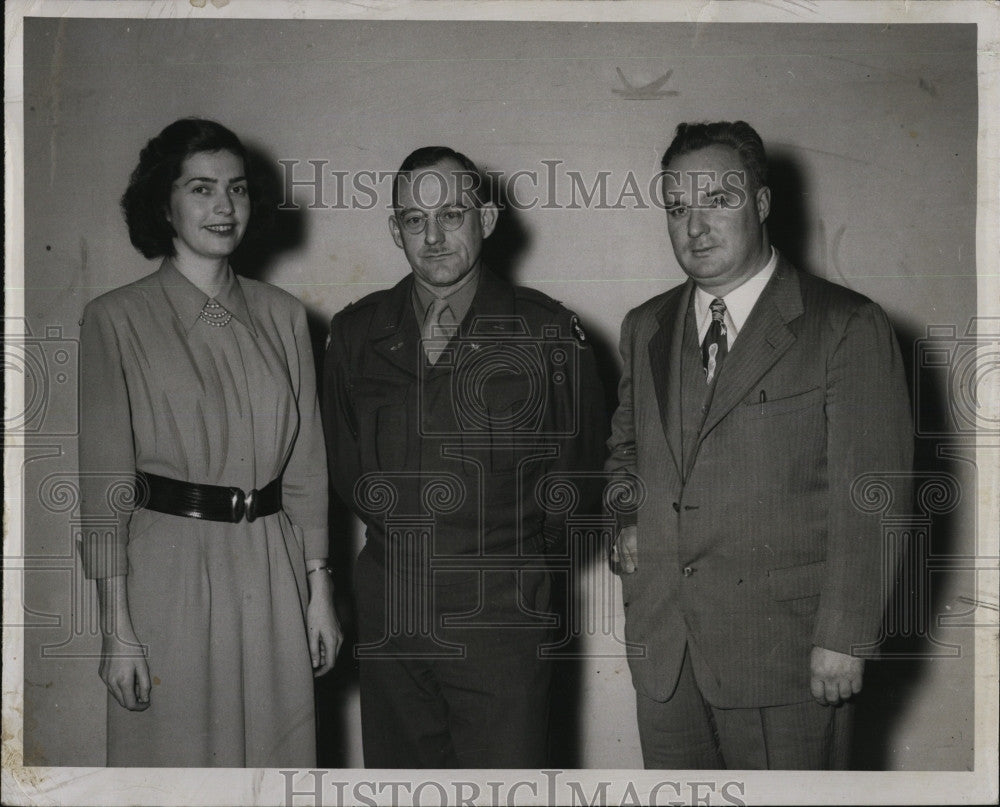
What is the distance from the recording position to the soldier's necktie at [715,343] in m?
2.06

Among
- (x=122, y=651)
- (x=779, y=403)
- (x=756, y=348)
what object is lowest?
(x=122, y=651)

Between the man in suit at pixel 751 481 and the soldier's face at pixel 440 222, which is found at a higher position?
the soldier's face at pixel 440 222

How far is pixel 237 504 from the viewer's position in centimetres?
213

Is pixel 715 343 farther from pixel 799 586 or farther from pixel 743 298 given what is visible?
pixel 799 586

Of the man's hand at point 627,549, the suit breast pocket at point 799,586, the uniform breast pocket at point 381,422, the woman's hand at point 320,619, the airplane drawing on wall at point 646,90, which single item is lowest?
the woman's hand at point 320,619

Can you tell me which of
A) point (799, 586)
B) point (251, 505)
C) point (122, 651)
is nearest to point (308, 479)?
point (251, 505)

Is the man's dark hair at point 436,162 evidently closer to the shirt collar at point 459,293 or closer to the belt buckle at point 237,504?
the shirt collar at point 459,293

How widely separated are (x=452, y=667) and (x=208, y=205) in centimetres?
104

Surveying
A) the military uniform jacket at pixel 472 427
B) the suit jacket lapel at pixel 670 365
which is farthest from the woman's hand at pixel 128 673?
the suit jacket lapel at pixel 670 365

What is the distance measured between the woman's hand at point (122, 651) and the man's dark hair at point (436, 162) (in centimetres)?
96

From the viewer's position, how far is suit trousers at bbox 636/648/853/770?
80.9 inches

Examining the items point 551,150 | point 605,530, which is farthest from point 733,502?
point 551,150

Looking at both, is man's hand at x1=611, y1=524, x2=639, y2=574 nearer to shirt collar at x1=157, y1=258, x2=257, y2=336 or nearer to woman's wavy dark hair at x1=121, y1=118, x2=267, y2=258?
shirt collar at x1=157, y1=258, x2=257, y2=336

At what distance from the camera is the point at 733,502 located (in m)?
2.05
